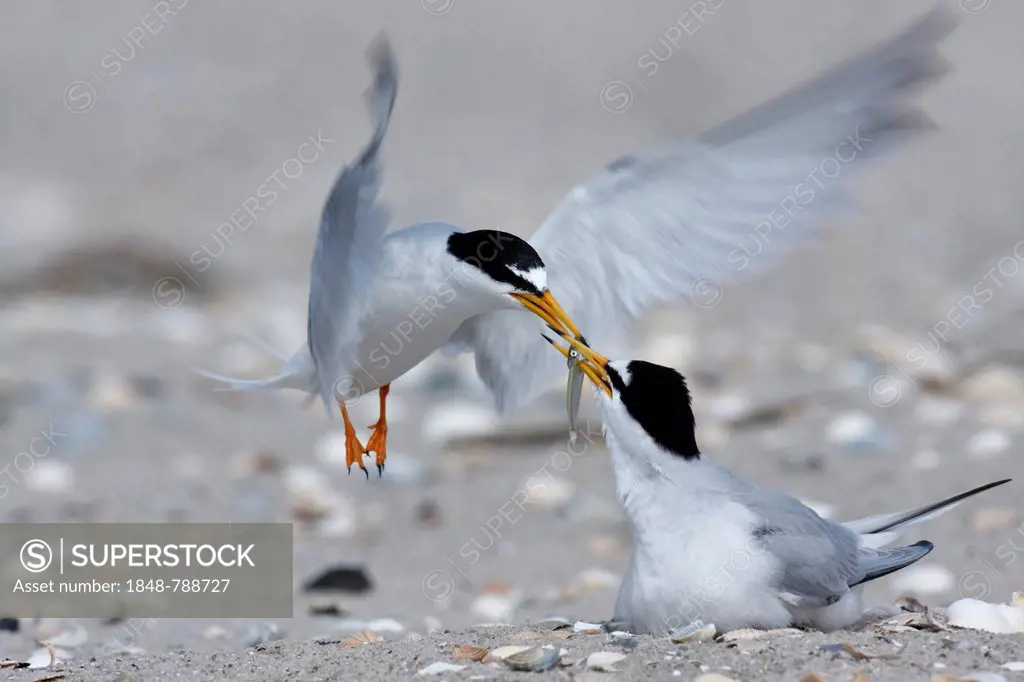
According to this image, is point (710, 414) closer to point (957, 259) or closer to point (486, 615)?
point (486, 615)

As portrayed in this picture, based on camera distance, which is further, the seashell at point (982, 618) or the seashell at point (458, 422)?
the seashell at point (458, 422)

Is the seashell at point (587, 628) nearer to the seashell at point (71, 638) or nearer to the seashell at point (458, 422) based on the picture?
the seashell at point (71, 638)

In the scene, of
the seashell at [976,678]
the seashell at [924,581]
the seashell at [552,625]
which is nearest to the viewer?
the seashell at [976,678]

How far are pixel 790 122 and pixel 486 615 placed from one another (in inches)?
85.2

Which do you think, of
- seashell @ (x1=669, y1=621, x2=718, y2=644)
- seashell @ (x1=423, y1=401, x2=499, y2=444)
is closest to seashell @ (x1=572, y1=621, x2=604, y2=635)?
seashell @ (x1=669, y1=621, x2=718, y2=644)

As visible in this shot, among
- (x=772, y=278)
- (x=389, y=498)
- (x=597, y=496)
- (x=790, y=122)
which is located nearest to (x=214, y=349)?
(x=389, y=498)

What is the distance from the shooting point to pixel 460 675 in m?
3.20

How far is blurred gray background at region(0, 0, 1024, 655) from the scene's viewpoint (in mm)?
6156

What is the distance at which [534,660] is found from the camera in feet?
10.6

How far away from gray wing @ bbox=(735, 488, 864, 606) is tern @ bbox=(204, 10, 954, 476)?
70 centimetres

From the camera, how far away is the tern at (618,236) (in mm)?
3924

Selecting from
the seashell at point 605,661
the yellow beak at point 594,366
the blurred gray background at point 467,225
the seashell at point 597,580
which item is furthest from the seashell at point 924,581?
the seashell at point 605,661

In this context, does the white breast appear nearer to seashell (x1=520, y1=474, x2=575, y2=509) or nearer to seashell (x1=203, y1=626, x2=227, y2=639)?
seashell (x1=203, y1=626, x2=227, y2=639)

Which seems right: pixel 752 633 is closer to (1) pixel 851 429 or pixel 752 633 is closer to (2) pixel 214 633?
(2) pixel 214 633
